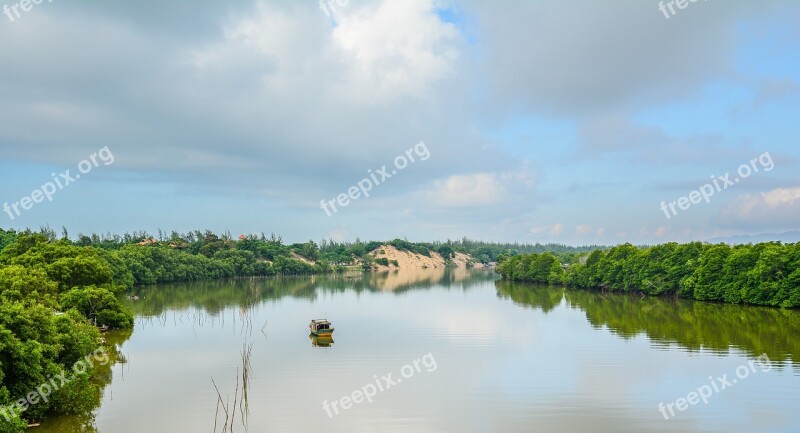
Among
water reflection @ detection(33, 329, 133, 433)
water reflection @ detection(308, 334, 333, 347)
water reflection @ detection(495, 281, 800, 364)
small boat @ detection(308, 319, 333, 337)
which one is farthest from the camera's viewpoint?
small boat @ detection(308, 319, 333, 337)

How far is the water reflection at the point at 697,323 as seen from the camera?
30.2 metres

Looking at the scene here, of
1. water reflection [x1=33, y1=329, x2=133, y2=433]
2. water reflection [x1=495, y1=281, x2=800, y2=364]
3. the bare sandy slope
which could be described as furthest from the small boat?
the bare sandy slope

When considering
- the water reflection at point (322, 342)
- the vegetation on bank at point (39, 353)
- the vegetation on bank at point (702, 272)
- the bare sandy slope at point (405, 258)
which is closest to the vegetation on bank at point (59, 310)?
the vegetation on bank at point (39, 353)

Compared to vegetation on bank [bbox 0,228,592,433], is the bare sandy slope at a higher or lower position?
higher

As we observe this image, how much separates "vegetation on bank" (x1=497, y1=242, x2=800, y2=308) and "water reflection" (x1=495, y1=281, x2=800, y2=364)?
143cm

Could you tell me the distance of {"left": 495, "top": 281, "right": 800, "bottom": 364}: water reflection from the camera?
3017 cm

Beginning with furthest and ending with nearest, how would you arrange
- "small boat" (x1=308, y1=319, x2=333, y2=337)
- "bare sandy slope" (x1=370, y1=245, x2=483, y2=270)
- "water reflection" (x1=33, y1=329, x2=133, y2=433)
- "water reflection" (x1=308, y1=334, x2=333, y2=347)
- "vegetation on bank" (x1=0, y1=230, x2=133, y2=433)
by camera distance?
1. "bare sandy slope" (x1=370, y1=245, x2=483, y2=270)
2. "small boat" (x1=308, y1=319, x2=333, y2=337)
3. "water reflection" (x1=308, y1=334, x2=333, y2=347)
4. "water reflection" (x1=33, y1=329, x2=133, y2=433)
5. "vegetation on bank" (x1=0, y1=230, x2=133, y2=433)

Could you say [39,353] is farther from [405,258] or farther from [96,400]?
[405,258]

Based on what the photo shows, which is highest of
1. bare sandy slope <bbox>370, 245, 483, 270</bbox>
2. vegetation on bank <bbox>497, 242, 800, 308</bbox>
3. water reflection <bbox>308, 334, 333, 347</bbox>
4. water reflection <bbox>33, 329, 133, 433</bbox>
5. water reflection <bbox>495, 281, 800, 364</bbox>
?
bare sandy slope <bbox>370, 245, 483, 270</bbox>

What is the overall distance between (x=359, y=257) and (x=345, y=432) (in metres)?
147

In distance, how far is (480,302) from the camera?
188 ft

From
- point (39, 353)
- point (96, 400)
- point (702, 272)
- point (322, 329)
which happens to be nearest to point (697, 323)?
point (702, 272)

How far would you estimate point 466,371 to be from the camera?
24.9 metres

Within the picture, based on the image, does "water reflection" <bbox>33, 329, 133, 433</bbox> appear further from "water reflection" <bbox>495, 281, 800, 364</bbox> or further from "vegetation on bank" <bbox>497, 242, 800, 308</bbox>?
"vegetation on bank" <bbox>497, 242, 800, 308</bbox>
